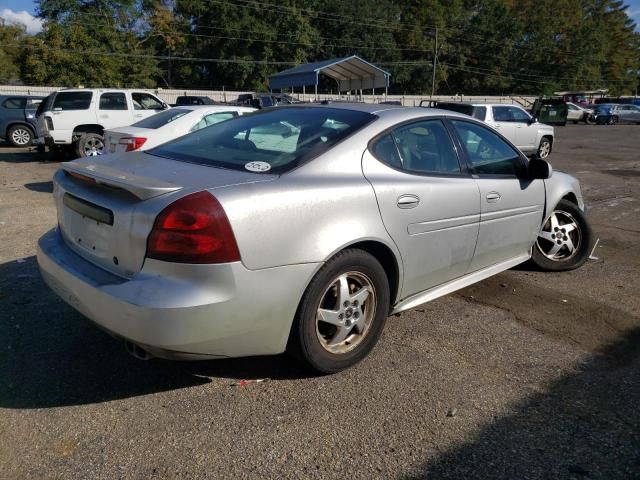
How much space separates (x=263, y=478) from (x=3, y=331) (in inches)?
89.8

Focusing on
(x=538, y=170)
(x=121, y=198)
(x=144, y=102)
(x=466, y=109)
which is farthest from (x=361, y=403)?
(x=144, y=102)

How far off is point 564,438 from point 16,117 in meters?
18.4

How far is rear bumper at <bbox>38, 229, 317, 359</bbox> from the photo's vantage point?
2375 millimetres

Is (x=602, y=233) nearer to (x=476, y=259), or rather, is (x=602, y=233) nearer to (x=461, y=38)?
(x=476, y=259)

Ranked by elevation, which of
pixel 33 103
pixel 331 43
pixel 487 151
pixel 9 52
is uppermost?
pixel 331 43

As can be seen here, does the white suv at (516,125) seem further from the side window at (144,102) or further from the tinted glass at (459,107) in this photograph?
the side window at (144,102)

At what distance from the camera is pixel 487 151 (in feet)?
13.3

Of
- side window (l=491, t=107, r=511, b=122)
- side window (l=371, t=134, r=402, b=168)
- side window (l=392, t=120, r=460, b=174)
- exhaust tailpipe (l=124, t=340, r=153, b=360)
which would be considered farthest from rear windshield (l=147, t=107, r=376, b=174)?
side window (l=491, t=107, r=511, b=122)

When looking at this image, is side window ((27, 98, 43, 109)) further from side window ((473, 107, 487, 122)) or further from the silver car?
the silver car

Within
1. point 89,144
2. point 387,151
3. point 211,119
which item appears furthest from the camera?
point 89,144

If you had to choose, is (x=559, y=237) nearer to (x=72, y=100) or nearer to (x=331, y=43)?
(x=72, y=100)

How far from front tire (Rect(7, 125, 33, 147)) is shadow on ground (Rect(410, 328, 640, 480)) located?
1801cm

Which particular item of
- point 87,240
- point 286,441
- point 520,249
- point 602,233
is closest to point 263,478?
point 286,441

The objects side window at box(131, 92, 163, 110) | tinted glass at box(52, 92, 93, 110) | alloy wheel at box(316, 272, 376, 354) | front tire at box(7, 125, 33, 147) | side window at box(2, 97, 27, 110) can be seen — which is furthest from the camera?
front tire at box(7, 125, 33, 147)
